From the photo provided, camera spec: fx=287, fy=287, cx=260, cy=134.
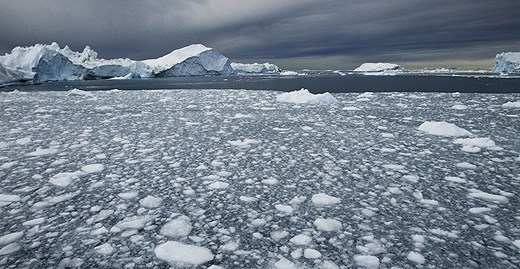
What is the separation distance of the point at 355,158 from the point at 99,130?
444cm

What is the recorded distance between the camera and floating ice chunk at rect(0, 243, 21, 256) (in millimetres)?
1677

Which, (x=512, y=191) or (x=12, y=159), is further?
(x=12, y=159)

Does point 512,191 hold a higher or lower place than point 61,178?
lower

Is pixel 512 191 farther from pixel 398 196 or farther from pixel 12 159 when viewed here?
pixel 12 159

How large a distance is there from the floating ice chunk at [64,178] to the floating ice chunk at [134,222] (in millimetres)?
1046

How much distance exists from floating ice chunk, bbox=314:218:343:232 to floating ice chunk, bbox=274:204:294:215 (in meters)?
0.23

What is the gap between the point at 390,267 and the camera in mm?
1540

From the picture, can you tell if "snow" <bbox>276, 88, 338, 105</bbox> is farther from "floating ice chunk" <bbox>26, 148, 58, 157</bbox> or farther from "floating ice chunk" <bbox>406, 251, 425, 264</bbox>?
"floating ice chunk" <bbox>406, 251, 425, 264</bbox>

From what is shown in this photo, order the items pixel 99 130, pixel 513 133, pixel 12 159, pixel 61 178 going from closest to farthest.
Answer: pixel 61 178 → pixel 12 159 → pixel 513 133 → pixel 99 130

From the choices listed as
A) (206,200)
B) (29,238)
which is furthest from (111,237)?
(206,200)

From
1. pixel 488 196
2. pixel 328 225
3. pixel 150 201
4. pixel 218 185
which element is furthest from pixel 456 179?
pixel 150 201

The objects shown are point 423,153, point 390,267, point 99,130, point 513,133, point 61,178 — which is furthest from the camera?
point 99,130

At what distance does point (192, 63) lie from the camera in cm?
6481

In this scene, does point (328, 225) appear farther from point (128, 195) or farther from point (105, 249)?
point (128, 195)
